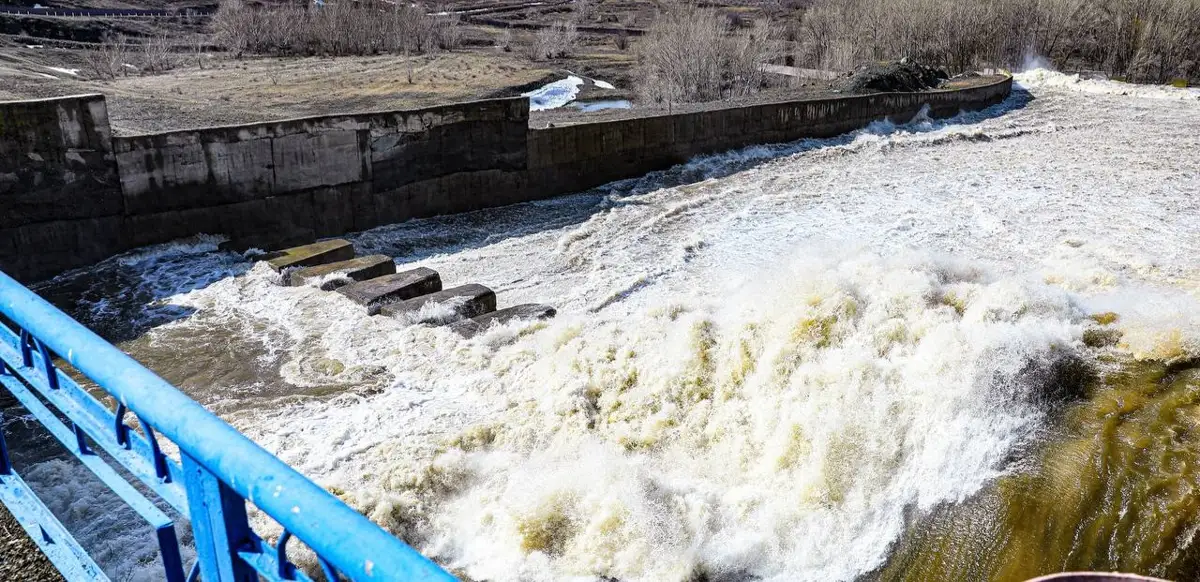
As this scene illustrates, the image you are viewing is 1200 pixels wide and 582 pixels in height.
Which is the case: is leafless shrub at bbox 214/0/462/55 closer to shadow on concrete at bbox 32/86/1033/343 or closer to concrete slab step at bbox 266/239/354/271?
shadow on concrete at bbox 32/86/1033/343

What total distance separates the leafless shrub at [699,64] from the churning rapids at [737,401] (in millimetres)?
14950

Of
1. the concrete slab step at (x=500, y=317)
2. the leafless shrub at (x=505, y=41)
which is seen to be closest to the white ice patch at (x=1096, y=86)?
the concrete slab step at (x=500, y=317)

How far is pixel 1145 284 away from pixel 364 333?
7370 millimetres

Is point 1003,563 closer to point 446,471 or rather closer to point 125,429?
point 446,471

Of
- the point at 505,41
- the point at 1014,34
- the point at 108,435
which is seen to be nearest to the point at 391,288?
the point at 108,435

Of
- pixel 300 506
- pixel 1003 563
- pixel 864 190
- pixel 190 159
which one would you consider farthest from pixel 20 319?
pixel 864 190

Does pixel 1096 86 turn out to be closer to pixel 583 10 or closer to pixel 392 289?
pixel 392 289

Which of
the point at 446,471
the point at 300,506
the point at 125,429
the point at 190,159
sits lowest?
the point at 446,471

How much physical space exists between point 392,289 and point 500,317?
1.31m

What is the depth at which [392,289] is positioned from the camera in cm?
862

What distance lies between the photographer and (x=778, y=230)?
11414 millimetres

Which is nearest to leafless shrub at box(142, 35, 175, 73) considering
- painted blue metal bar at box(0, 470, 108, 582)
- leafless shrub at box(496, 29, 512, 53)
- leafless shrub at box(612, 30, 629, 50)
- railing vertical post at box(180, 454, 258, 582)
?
leafless shrub at box(496, 29, 512, 53)

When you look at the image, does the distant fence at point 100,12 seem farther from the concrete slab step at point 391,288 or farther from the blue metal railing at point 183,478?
the blue metal railing at point 183,478

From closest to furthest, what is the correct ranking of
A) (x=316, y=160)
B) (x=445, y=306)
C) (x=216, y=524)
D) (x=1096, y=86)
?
(x=216, y=524)
(x=445, y=306)
(x=316, y=160)
(x=1096, y=86)
